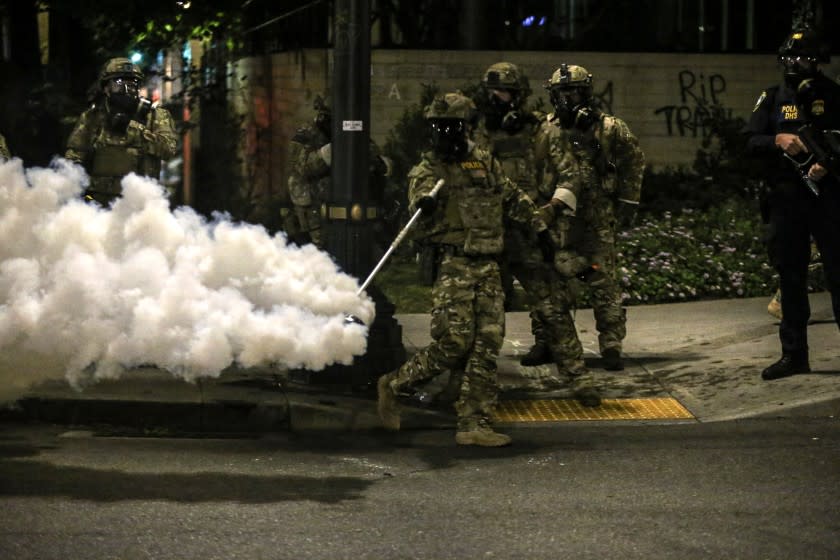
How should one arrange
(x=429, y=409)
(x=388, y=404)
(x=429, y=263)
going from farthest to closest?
1. (x=429, y=409)
2. (x=388, y=404)
3. (x=429, y=263)

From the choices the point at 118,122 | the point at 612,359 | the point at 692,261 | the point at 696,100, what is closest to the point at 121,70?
the point at 118,122

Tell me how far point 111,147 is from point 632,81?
797cm

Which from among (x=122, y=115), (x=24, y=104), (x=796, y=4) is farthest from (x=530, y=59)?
(x=122, y=115)

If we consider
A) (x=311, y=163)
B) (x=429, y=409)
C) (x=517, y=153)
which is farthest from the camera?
(x=311, y=163)

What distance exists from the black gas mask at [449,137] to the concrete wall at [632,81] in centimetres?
829

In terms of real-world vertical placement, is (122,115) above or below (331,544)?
above

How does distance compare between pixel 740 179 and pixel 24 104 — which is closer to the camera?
pixel 740 179

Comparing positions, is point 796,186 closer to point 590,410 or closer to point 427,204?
point 590,410

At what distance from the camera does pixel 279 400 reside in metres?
8.92

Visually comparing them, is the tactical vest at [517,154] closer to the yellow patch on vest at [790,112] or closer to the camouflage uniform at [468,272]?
the camouflage uniform at [468,272]

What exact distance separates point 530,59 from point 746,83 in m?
2.51

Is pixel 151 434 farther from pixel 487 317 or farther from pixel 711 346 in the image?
pixel 711 346

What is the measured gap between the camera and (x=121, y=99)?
1046cm

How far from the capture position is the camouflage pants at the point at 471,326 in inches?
328
